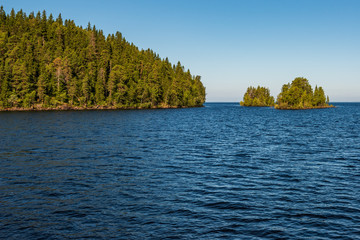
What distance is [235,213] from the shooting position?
47.0 feet

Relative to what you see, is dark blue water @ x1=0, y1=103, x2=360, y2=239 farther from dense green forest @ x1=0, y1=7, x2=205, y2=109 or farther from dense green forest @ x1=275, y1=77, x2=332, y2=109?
dense green forest @ x1=275, y1=77, x2=332, y2=109

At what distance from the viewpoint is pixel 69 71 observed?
140375 millimetres

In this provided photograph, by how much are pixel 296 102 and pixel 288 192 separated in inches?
7393

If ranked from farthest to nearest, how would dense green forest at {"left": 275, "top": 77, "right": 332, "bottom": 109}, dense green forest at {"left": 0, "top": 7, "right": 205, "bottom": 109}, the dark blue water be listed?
1. dense green forest at {"left": 275, "top": 77, "right": 332, "bottom": 109}
2. dense green forest at {"left": 0, "top": 7, "right": 205, "bottom": 109}
3. the dark blue water

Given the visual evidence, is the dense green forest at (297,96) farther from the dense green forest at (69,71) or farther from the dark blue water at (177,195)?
the dark blue water at (177,195)

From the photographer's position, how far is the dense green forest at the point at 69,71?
126 m

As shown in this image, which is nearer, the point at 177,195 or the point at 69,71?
the point at 177,195

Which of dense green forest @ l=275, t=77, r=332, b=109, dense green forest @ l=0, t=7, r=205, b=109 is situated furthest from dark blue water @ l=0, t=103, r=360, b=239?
dense green forest @ l=275, t=77, r=332, b=109

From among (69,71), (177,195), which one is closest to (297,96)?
(69,71)

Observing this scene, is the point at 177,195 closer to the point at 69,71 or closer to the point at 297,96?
the point at 69,71

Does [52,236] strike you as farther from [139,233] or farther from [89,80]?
[89,80]

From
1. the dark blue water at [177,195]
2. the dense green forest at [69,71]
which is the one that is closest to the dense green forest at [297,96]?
the dense green forest at [69,71]

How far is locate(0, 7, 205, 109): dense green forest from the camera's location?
12631 cm

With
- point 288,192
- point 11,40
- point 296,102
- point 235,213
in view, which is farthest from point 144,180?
point 296,102
